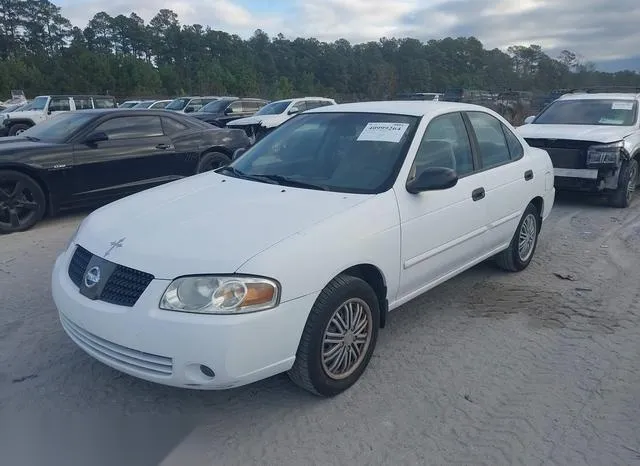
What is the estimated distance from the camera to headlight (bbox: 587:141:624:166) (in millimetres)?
7824

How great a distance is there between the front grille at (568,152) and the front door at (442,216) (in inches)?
171

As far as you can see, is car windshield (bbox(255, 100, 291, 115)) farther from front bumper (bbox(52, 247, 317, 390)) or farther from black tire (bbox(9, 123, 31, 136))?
front bumper (bbox(52, 247, 317, 390))

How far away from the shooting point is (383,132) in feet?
13.0

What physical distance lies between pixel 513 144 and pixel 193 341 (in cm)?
370

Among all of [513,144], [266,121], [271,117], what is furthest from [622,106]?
[271,117]

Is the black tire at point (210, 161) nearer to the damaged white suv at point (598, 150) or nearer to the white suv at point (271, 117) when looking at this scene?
the damaged white suv at point (598, 150)

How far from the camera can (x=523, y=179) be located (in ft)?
16.3

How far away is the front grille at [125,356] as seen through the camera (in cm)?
275

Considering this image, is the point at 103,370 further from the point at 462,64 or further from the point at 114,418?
the point at 462,64

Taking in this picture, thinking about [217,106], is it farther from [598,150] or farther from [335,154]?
[335,154]

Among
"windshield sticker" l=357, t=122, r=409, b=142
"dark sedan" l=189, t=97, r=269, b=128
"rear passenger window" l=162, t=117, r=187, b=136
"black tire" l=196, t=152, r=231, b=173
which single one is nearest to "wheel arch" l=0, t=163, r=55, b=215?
"rear passenger window" l=162, t=117, r=187, b=136

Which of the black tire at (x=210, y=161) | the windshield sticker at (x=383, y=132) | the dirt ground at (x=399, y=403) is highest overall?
the windshield sticker at (x=383, y=132)

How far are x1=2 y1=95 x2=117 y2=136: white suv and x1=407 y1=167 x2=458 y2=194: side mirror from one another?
63.2 ft

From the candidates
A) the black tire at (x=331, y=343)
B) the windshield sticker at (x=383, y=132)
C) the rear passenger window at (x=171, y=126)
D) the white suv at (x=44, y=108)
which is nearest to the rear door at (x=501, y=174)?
the windshield sticker at (x=383, y=132)
